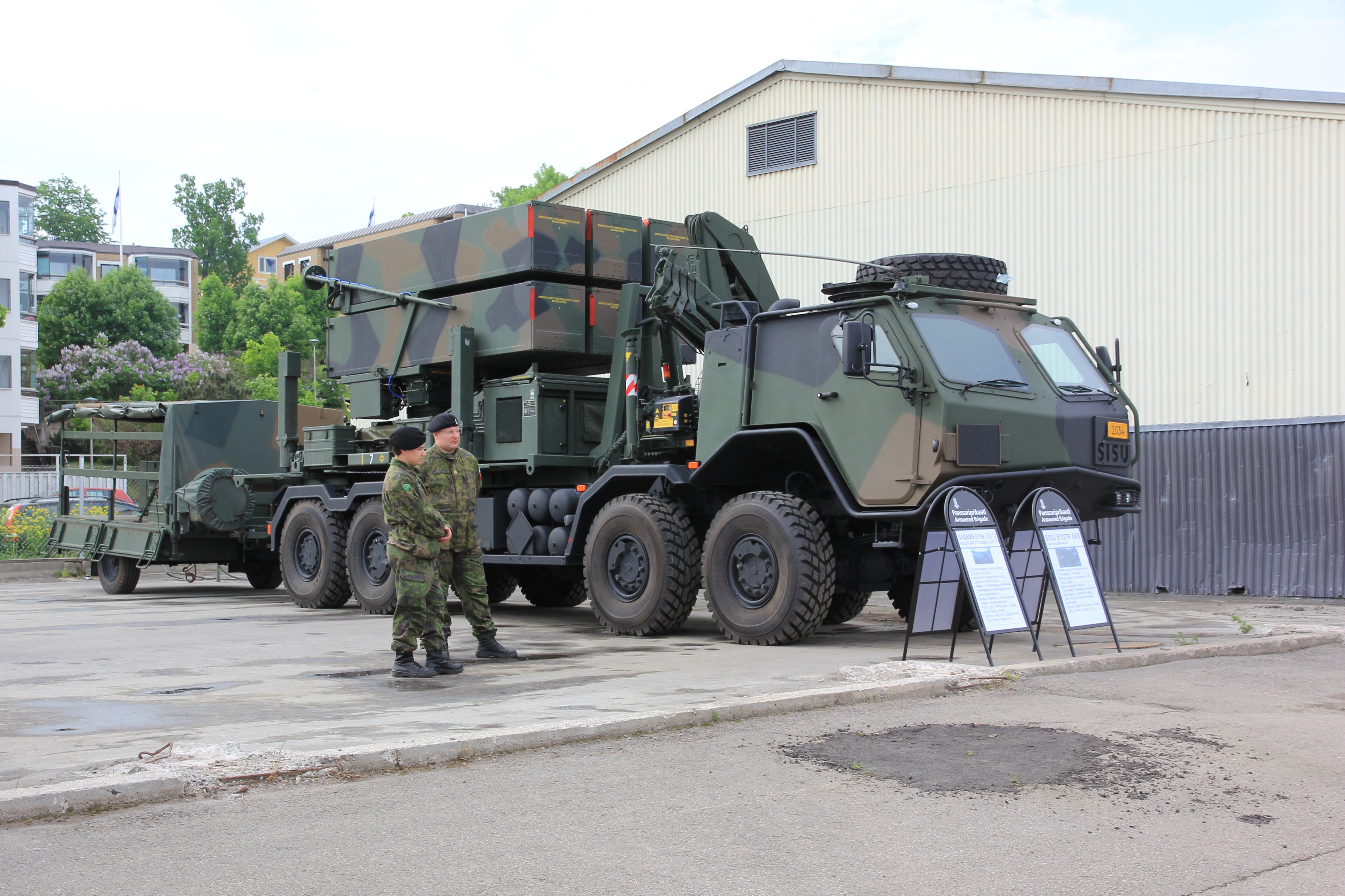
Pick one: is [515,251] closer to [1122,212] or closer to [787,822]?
[787,822]

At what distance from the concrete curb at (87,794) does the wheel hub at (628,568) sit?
629 cm

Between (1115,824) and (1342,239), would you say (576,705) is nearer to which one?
(1115,824)

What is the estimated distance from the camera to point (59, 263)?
3054 inches

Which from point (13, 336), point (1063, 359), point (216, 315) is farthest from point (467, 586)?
point (216, 315)

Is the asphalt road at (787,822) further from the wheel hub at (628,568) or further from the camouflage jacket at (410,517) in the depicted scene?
the wheel hub at (628,568)

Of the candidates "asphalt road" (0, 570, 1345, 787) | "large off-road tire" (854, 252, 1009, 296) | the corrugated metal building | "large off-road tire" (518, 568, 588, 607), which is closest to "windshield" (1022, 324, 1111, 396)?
"large off-road tire" (854, 252, 1009, 296)

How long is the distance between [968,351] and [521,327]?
4.76 meters

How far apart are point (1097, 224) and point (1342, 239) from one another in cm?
362

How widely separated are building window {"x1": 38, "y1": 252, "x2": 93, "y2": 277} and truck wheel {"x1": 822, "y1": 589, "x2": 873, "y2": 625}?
7428cm

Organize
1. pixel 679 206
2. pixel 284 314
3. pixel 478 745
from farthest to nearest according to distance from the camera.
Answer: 1. pixel 284 314
2. pixel 679 206
3. pixel 478 745

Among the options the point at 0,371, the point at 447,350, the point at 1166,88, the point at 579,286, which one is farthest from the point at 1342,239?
the point at 0,371

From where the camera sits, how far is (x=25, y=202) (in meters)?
56.7

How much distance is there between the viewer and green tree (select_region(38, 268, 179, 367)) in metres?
59.4

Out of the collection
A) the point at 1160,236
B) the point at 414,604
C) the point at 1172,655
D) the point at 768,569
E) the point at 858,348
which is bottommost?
the point at 1172,655
